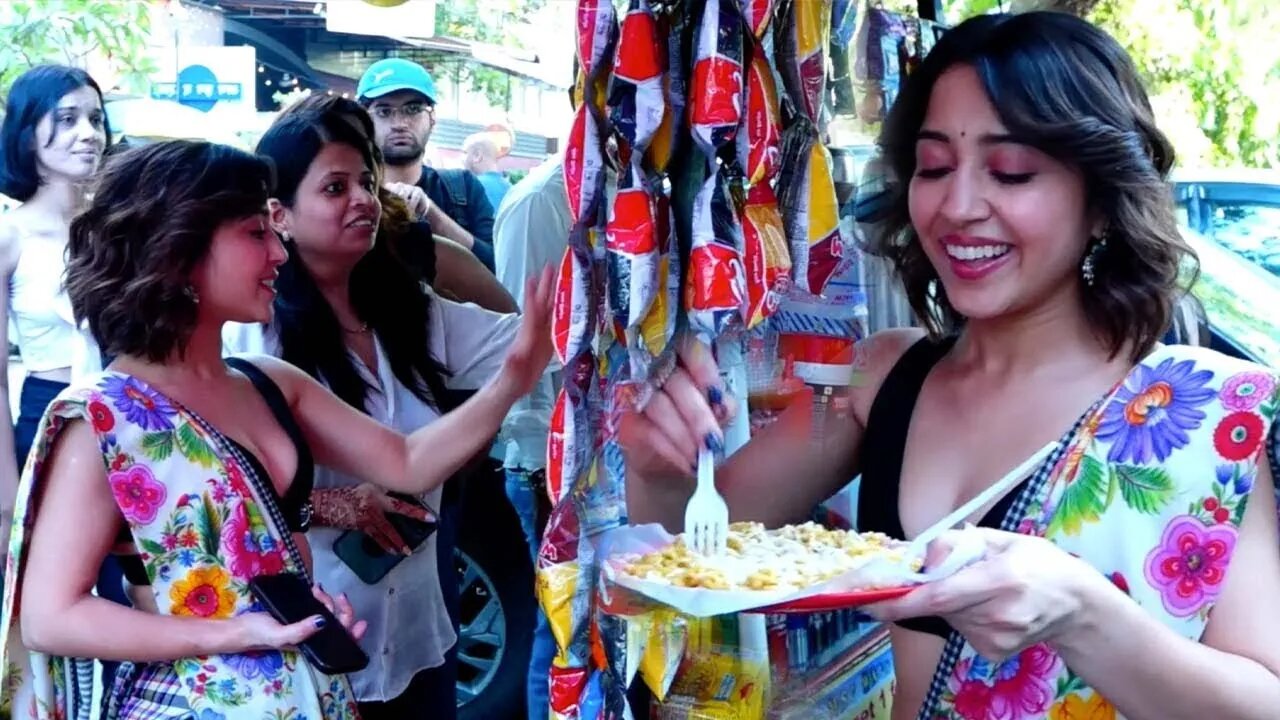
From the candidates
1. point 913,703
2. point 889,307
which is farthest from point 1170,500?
point 889,307

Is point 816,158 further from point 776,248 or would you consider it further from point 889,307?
point 889,307

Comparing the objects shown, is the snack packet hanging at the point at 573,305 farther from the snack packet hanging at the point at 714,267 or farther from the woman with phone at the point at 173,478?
the woman with phone at the point at 173,478

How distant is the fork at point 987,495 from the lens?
1.17 metres

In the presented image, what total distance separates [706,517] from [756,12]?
0.51m

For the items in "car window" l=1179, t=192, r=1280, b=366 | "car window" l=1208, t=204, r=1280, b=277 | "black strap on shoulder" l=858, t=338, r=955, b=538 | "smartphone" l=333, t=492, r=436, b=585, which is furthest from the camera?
"car window" l=1208, t=204, r=1280, b=277

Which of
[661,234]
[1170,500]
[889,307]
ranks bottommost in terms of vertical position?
[1170,500]

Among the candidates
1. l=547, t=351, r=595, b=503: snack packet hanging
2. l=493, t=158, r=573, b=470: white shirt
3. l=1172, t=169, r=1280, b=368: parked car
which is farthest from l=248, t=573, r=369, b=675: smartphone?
l=1172, t=169, r=1280, b=368: parked car

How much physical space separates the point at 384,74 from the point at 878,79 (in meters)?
2.13

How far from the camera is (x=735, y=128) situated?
1.21m

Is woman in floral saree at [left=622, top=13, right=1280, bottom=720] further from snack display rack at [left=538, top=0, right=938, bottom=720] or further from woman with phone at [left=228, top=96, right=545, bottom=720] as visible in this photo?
woman with phone at [left=228, top=96, right=545, bottom=720]

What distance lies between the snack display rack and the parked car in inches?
63.2

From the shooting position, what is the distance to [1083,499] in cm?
120

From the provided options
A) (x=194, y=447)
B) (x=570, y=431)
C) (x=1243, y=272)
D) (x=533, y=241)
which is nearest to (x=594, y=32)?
(x=570, y=431)

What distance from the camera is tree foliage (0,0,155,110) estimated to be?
4043 mm
